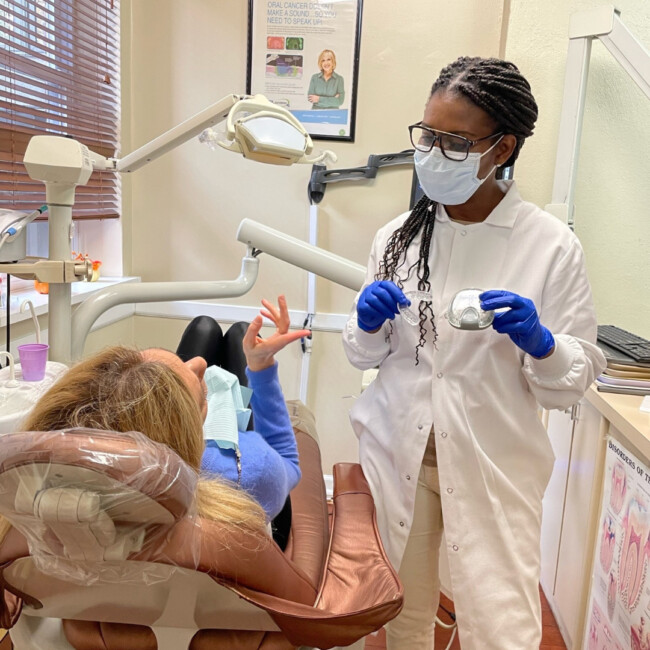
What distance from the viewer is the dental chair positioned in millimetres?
631

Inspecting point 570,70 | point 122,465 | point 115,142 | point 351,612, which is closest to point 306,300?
point 115,142

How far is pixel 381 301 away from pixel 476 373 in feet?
0.76

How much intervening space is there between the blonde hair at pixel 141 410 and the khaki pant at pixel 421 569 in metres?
0.49

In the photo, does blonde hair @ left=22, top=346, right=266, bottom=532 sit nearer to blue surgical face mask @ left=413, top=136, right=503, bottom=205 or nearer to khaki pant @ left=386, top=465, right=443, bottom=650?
khaki pant @ left=386, top=465, right=443, bottom=650

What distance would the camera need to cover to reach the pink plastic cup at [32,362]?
3.99 ft

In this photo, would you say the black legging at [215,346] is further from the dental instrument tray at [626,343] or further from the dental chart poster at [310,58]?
the dental instrument tray at [626,343]

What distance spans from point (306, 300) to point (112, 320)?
0.81 metres

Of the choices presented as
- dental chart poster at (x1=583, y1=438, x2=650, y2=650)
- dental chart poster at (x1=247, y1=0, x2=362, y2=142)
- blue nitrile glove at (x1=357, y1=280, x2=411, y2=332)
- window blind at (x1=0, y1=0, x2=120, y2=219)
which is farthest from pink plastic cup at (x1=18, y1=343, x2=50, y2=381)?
dental chart poster at (x1=247, y1=0, x2=362, y2=142)

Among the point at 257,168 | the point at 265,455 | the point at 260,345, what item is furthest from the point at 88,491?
the point at 257,168

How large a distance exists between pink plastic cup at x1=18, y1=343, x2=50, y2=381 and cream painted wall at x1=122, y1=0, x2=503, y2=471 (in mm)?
1463

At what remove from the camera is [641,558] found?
4.46 feet

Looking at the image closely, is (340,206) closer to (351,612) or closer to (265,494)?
(265,494)

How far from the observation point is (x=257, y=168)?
8.46ft

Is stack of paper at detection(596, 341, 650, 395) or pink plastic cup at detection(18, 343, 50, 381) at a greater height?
pink plastic cup at detection(18, 343, 50, 381)
